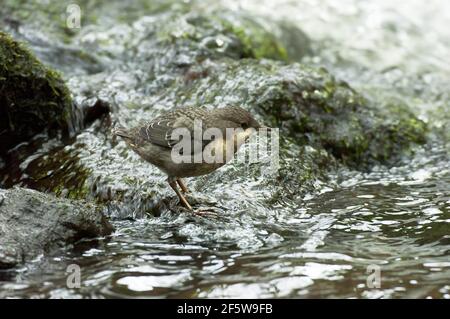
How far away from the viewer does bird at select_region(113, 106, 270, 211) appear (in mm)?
6160

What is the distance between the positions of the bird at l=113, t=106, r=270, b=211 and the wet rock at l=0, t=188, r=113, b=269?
3.03ft

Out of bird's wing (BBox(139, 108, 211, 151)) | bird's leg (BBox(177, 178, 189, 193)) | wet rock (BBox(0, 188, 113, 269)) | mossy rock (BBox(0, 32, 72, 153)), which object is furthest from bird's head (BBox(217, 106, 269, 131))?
mossy rock (BBox(0, 32, 72, 153))

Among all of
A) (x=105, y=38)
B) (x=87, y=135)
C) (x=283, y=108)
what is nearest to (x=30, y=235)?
(x=87, y=135)

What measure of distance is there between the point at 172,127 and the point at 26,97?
223 centimetres

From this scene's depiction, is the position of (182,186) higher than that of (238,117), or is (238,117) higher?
(238,117)

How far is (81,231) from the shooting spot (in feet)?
18.0

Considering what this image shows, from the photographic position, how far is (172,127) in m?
6.43

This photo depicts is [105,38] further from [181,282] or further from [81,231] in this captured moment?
[181,282]

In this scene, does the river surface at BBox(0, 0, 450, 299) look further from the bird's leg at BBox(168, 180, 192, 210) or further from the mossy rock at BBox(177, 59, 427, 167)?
the mossy rock at BBox(177, 59, 427, 167)

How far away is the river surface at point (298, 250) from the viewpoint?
462cm

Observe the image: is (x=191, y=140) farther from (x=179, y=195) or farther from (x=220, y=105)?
(x=220, y=105)

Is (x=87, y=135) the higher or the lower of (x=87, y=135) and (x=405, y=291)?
the higher

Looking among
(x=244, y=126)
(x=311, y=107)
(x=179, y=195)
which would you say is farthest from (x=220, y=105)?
(x=179, y=195)

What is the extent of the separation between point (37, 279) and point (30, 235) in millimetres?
553
